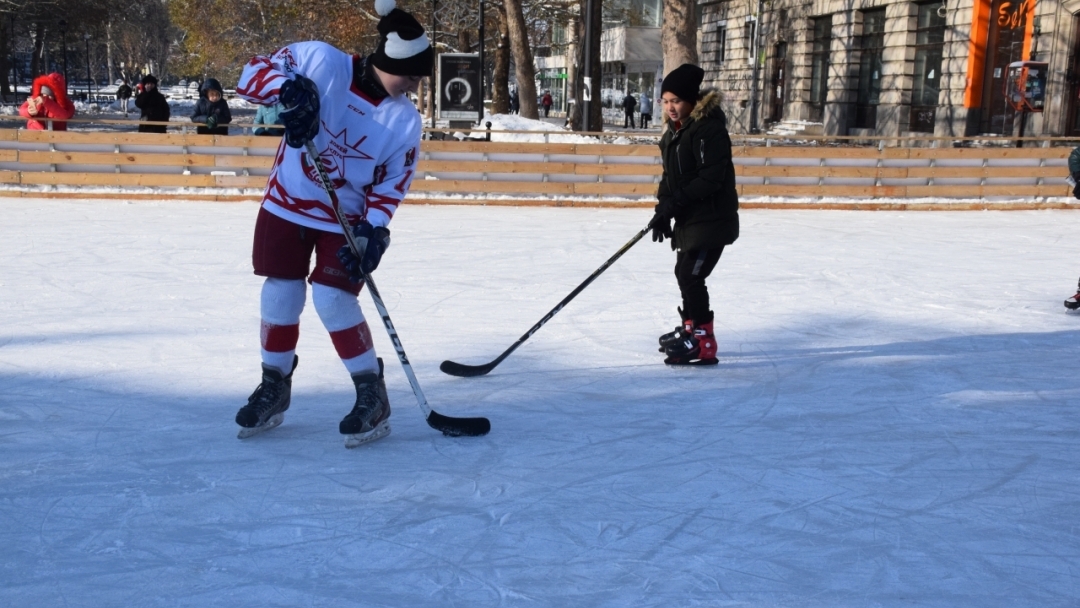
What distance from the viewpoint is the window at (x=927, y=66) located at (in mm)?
22500

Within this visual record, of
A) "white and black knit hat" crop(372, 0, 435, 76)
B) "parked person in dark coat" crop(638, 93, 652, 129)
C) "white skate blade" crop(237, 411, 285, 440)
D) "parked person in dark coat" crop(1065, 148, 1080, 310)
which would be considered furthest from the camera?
"parked person in dark coat" crop(638, 93, 652, 129)

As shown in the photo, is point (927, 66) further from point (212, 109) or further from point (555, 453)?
point (555, 453)

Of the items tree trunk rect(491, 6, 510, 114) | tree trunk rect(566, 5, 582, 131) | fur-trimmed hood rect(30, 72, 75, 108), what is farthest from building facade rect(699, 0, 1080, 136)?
fur-trimmed hood rect(30, 72, 75, 108)

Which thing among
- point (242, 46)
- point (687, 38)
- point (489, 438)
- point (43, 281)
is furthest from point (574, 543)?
point (242, 46)

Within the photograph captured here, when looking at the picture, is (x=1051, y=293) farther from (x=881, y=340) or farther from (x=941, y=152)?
(x=941, y=152)

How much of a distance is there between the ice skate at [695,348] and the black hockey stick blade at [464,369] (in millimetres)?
898

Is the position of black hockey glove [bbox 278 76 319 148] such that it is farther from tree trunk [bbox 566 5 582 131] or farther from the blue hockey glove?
tree trunk [bbox 566 5 582 131]

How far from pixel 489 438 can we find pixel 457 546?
99 centimetres

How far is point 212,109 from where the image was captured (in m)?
13.3

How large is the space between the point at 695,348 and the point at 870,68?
22.5 m

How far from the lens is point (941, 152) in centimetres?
1302

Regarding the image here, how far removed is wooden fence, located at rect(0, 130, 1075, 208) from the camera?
1194cm

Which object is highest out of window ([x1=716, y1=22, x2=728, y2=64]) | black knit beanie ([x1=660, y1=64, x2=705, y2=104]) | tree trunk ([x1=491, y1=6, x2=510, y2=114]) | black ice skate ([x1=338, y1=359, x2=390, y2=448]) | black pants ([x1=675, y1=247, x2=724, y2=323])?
window ([x1=716, y1=22, x2=728, y2=64])

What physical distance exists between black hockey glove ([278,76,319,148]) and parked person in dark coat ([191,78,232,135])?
10124 mm
